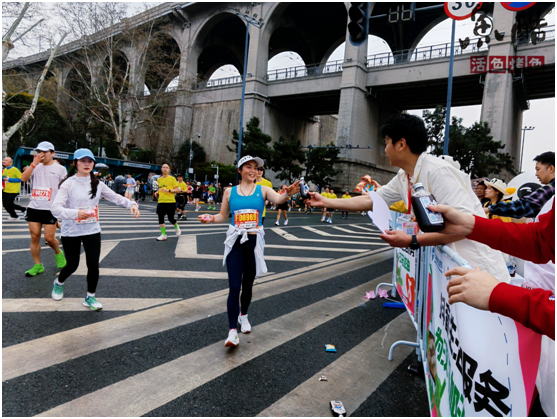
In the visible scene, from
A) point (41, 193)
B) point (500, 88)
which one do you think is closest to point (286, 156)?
point (500, 88)

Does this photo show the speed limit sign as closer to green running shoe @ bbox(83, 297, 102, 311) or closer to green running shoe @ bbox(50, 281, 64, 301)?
green running shoe @ bbox(83, 297, 102, 311)

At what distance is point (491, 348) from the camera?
4.29ft

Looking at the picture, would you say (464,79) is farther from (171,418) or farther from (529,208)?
(171,418)

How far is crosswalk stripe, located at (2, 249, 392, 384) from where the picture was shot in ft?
9.93

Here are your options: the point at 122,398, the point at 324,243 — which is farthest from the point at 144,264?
the point at 324,243

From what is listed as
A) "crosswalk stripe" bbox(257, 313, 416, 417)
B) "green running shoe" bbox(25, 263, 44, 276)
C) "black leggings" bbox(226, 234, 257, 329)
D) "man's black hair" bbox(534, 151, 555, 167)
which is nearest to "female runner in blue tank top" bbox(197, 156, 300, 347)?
"black leggings" bbox(226, 234, 257, 329)

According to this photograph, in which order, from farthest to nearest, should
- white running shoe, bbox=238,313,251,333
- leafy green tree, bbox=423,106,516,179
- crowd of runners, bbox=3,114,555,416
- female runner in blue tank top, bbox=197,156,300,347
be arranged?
leafy green tree, bbox=423,106,516,179
white running shoe, bbox=238,313,251,333
female runner in blue tank top, bbox=197,156,300,347
crowd of runners, bbox=3,114,555,416

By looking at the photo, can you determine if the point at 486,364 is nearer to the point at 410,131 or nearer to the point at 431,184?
the point at 431,184

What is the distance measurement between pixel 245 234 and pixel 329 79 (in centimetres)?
3970

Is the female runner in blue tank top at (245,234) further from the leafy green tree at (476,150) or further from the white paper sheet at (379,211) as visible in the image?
the leafy green tree at (476,150)

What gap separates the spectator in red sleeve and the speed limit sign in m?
A: 9.62

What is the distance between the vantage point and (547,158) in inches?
152

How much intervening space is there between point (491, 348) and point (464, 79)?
131ft

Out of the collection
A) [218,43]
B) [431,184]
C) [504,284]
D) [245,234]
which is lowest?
[245,234]
